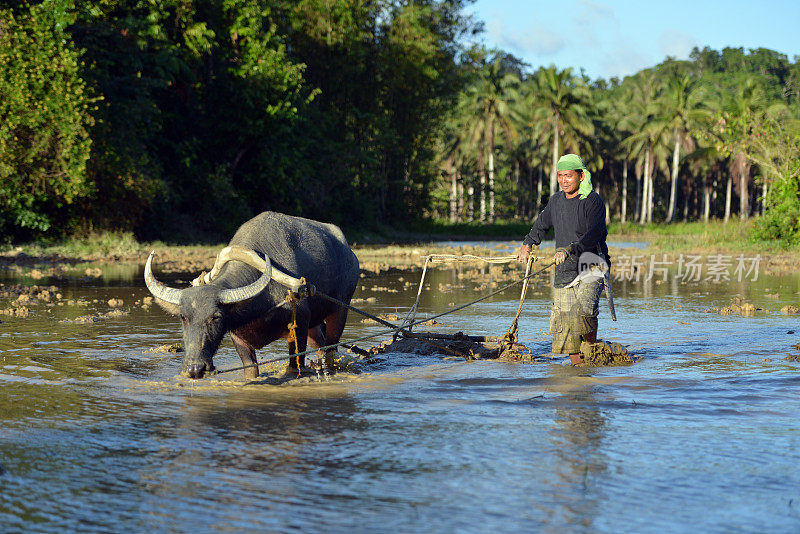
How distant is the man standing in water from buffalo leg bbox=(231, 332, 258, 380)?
97.7 inches

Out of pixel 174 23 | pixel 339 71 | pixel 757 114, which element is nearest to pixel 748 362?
pixel 757 114

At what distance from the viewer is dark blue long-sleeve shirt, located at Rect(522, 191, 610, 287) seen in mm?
7539

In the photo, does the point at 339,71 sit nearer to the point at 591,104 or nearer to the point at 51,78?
the point at 51,78

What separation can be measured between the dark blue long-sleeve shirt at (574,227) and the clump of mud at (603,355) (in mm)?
647

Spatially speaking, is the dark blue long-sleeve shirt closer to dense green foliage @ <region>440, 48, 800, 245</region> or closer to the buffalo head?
the buffalo head

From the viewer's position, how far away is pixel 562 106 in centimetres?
5856

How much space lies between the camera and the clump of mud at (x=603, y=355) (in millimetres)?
7840

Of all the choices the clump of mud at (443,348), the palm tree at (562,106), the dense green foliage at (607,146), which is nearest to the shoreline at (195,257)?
the clump of mud at (443,348)

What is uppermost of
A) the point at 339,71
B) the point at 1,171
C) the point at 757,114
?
the point at 339,71

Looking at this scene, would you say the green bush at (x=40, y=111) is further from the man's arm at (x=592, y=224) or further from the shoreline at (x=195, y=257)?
the man's arm at (x=592, y=224)

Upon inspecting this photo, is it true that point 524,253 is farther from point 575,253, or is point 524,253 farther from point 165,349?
point 165,349

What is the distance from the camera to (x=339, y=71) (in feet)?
115

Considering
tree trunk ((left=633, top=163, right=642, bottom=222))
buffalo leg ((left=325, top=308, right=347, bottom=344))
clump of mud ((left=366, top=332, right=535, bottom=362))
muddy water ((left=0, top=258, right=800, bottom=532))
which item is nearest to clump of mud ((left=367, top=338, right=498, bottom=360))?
clump of mud ((left=366, top=332, right=535, bottom=362))

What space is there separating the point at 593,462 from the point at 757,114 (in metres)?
25.0
